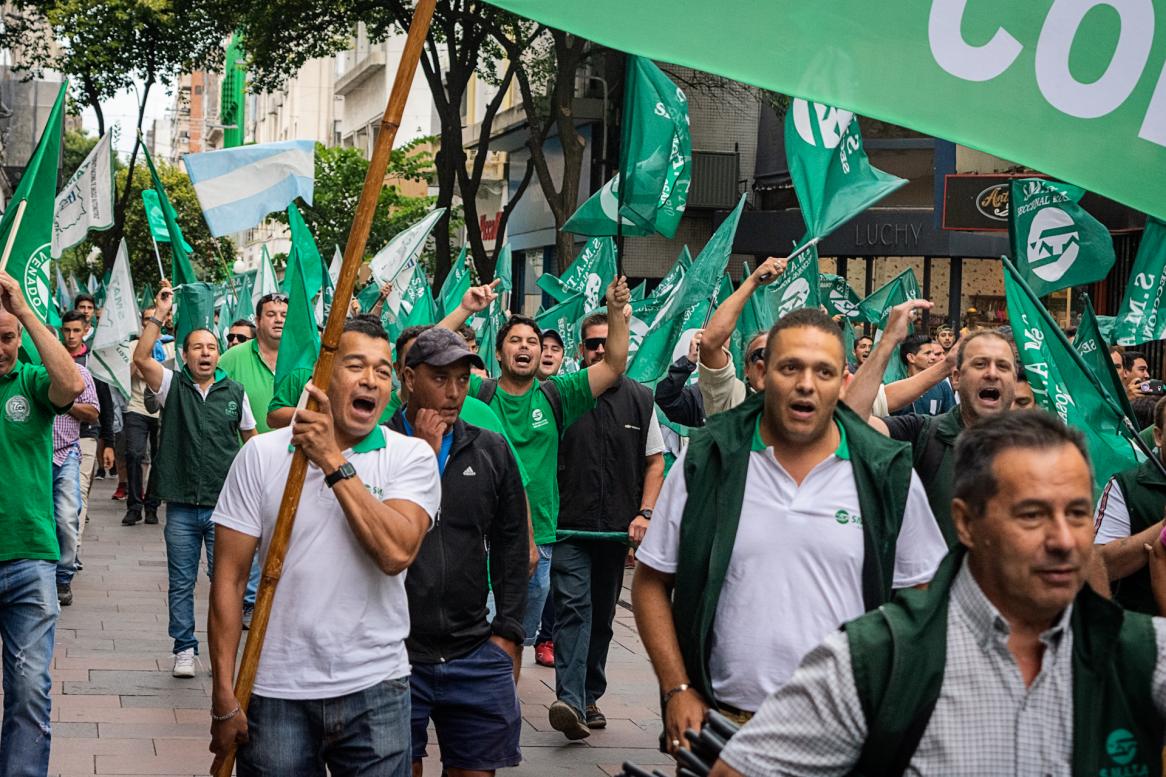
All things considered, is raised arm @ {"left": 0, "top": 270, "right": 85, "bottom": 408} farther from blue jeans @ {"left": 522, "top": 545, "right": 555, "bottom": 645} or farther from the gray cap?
blue jeans @ {"left": 522, "top": 545, "right": 555, "bottom": 645}

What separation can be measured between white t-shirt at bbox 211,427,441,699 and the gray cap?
2.74 ft

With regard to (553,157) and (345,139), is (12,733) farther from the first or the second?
(345,139)

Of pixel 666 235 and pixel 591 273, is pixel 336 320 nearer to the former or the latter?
pixel 666 235

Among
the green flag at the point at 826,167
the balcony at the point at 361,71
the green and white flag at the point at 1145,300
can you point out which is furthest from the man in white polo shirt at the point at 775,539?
the balcony at the point at 361,71

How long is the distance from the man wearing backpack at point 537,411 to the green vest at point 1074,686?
15.9ft

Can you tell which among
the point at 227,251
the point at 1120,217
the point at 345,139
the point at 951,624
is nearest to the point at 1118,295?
the point at 1120,217

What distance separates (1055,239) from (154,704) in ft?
17.6

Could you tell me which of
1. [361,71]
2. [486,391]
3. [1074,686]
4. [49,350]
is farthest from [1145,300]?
[361,71]

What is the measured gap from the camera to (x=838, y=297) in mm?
16516

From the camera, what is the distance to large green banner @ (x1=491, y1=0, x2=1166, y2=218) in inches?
134

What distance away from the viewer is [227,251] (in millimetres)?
56938

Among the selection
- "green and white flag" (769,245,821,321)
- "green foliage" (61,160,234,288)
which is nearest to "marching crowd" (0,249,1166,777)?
"green and white flag" (769,245,821,321)

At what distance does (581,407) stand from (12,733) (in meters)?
2.95

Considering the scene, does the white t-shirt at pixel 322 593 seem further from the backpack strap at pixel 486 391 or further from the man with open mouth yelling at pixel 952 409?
the backpack strap at pixel 486 391
